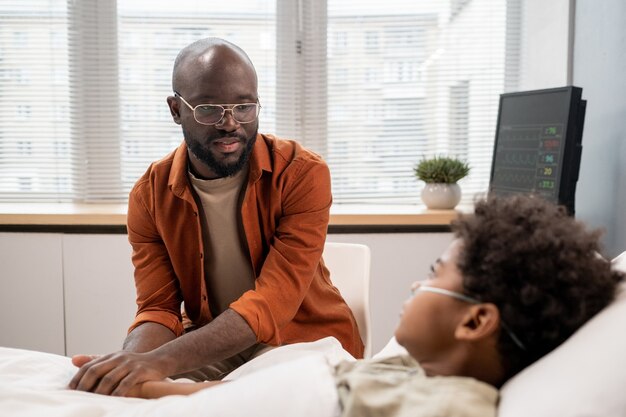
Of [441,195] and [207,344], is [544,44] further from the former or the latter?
[207,344]

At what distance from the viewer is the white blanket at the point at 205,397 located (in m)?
0.93

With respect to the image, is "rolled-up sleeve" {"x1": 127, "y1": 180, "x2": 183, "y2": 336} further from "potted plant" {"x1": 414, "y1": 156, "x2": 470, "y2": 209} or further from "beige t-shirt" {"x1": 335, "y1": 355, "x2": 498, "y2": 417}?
"potted plant" {"x1": 414, "y1": 156, "x2": 470, "y2": 209}

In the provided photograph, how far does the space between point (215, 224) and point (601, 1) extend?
1733mm

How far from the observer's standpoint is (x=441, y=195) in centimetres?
321

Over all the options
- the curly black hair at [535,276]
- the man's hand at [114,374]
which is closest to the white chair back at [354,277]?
the man's hand at [114,374]

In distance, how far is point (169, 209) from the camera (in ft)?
6.13

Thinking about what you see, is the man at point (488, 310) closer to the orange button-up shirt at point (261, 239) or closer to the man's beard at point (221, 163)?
the orange button-up shirt at point (261, 239)

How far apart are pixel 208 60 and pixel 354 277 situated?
2.43 ft

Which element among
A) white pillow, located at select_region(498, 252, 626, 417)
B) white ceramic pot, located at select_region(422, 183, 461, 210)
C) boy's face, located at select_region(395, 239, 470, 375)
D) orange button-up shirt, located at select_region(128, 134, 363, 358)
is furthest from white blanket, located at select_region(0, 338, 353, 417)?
white ceramic pot, located at select_region(422, 183, 461, 210)

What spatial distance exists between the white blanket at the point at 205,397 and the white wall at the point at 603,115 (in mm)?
1767

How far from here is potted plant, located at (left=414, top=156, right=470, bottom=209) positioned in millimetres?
3201

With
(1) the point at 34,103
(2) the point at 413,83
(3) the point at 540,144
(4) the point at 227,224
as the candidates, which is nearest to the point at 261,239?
(4) the point at 227,224

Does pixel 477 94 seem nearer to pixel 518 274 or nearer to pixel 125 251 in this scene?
pixel 125 251

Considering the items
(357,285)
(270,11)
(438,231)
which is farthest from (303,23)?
(357,285)
